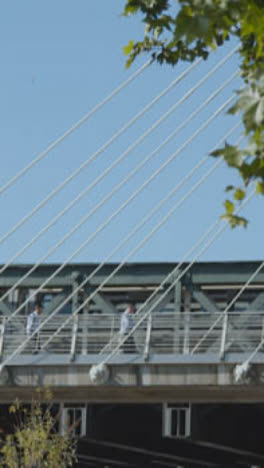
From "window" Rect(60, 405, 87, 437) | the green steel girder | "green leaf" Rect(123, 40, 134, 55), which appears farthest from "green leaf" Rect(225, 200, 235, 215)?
the green steel girder

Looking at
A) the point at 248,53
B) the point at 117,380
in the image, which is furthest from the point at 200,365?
the point at 248,53

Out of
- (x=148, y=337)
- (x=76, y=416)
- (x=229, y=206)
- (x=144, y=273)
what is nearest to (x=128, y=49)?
(x=229, y=206)

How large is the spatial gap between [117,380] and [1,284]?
1615 centimetres

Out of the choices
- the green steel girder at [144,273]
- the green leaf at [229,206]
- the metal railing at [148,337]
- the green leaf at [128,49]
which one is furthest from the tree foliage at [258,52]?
the green steel girder at [144,273]

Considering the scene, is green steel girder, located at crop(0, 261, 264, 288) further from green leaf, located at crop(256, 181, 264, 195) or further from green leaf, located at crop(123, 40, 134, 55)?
green leaf, located at crop(256, 181, 264, 195)

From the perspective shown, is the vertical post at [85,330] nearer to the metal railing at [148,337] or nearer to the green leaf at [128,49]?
the metal railing at [148,337]

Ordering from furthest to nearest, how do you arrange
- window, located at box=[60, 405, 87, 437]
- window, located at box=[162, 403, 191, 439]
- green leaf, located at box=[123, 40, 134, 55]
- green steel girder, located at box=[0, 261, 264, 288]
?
1. green steel girder, located at box=[0, 261, 264, 288]
2. window, located at box=[60, 405, 87, 437]
3. window, located at box=[162, 403, 191, 439]
4. green leaf, located at box=[123, 40, 134, 55]

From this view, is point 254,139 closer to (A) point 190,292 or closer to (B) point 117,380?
Result: (B) point 117,380

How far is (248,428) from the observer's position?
41500 mm

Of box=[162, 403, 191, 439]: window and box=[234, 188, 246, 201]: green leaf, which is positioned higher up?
box=[162, 403, 191, 439]: window

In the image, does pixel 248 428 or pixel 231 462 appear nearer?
pixel 248 428

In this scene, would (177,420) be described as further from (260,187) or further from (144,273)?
(260,187)

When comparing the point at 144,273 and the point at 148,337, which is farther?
the point at 144,273

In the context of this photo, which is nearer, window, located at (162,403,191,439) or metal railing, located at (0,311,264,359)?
metal railing, located at (0,311,264,359)
